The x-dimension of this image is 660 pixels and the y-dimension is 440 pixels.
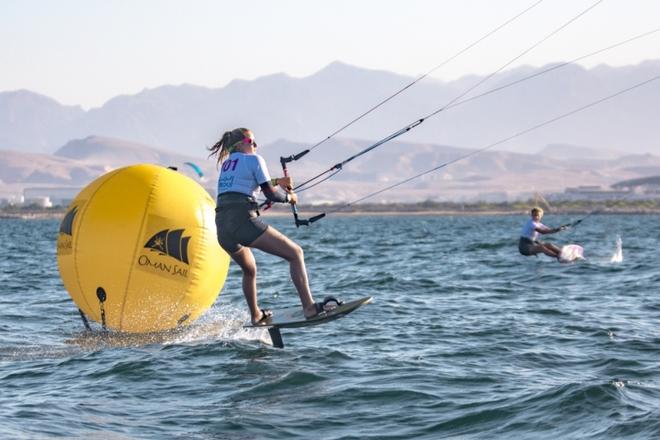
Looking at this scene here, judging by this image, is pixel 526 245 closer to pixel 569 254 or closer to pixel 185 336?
pixel 569 254

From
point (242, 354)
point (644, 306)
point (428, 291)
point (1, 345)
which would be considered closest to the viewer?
point (242, 354)

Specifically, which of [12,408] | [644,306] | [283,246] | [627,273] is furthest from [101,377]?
[627,273]

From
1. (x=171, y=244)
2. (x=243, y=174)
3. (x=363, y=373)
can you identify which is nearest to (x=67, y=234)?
(x=171, y=244)

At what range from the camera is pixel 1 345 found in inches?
468

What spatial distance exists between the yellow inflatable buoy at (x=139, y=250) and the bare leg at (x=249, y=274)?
0.71m

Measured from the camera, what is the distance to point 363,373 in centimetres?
988

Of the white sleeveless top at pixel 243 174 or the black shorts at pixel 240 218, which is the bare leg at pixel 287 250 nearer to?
the black shorts at pixel 240 218

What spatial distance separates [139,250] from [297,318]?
1.92m

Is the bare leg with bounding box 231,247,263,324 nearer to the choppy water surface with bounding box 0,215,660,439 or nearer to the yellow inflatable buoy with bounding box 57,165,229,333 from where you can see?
the choppy water surface with bounding box 0,215,660,439

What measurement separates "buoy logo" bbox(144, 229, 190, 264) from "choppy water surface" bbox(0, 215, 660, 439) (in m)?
1.08

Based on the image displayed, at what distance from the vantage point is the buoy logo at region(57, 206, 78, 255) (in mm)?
11516

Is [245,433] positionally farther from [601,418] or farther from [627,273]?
[627,273]

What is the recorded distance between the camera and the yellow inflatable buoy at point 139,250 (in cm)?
1111

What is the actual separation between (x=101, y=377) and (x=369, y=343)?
3476 mm
